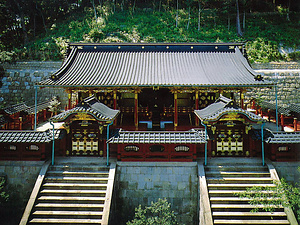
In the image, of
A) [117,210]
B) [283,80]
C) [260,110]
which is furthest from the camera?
[283,80]

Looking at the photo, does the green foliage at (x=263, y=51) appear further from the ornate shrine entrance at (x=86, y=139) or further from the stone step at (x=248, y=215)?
the ornate shrine entrance at (x=86, y=139)

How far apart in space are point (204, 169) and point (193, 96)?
731 centimetres

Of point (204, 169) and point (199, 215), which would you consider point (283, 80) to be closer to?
point (204, 169)

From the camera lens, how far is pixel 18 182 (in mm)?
10164

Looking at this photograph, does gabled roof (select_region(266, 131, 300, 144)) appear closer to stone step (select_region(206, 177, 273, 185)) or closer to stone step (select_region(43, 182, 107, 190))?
stone step (select_region(206, 177, 273, 185))

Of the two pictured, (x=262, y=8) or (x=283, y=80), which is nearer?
(x=283, y=80)

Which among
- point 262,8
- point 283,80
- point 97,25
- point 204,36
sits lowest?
point 283,80

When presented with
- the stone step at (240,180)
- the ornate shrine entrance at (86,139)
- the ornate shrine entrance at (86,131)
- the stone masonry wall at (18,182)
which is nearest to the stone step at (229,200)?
the stone step at (240,180)

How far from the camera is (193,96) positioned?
1619cm

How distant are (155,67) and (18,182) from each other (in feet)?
37.3

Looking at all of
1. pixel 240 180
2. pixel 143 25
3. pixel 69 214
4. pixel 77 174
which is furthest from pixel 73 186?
pixel 143 25

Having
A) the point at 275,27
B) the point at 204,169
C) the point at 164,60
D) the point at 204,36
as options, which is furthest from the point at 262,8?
the point at 204,169

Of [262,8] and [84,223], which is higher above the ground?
[262,8]

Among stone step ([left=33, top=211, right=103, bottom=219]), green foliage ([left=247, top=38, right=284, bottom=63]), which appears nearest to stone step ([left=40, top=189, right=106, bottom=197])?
stone step ([left=33, top=211, right=103, bottom=219])
